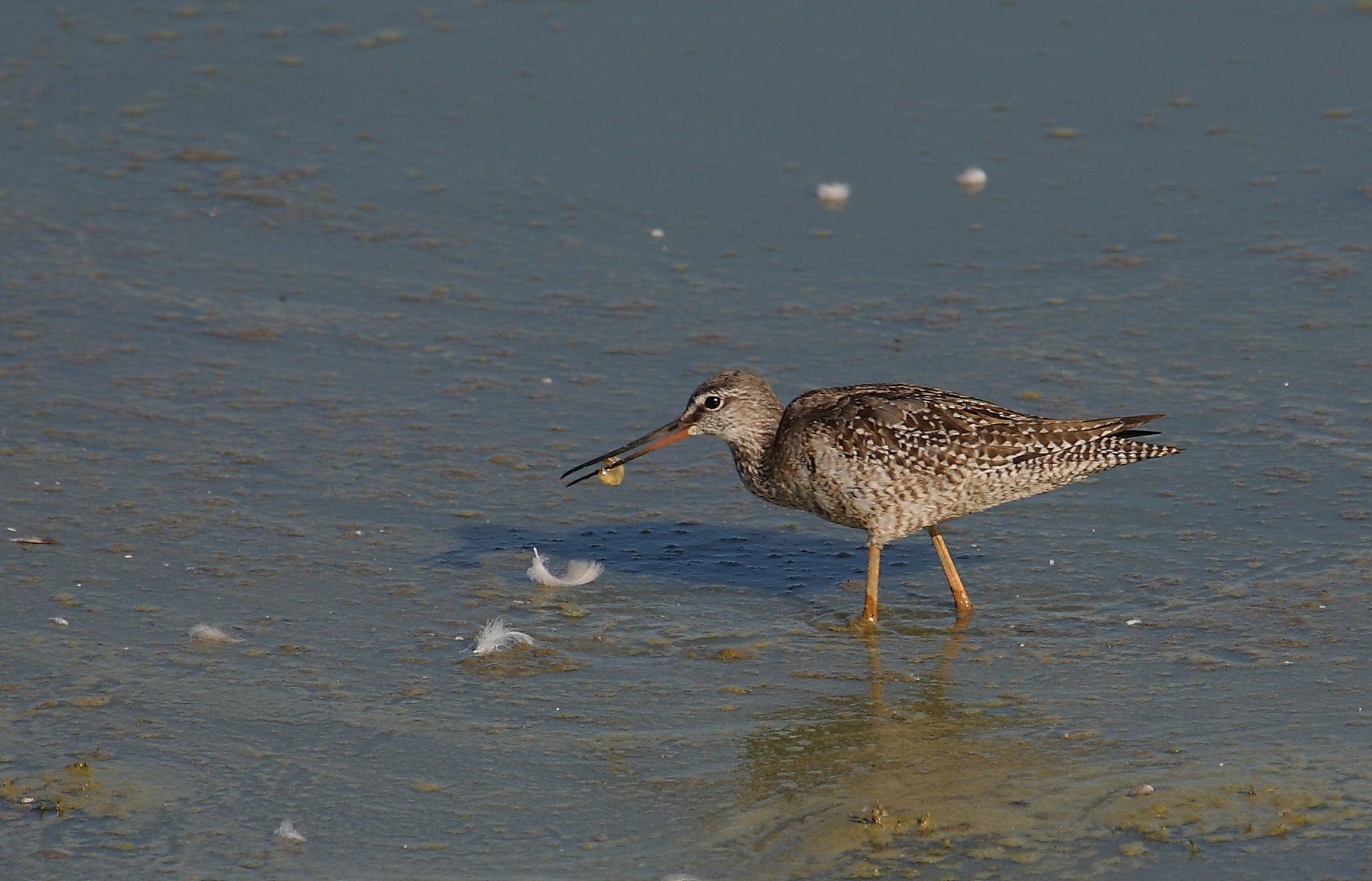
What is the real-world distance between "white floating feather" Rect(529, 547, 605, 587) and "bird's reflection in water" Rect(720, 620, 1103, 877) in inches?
54.1

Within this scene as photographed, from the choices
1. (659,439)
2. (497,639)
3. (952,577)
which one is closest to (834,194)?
(659,439)

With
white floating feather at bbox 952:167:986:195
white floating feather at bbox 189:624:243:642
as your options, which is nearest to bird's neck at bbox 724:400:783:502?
white floating feather at bbox 189:624:243:642

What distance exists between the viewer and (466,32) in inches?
503

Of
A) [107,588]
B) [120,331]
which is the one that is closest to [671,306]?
[120,331]

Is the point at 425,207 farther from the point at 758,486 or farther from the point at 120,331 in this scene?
the point at 758,486

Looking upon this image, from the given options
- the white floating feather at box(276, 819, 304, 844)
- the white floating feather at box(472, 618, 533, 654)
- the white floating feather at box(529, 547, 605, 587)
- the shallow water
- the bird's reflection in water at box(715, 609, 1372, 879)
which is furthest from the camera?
the white floating feather at box(529, 547, 605, 587)

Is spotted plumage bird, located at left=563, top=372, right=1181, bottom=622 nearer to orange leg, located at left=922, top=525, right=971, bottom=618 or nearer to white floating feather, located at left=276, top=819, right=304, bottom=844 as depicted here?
Answer: orange leg, located at left=922, top=525, right=971, bottom=618

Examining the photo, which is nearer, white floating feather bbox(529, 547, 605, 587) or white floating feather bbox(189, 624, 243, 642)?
white floating feather bbox(189, 624, 243, 642)

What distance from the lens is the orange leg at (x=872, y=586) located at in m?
6.94

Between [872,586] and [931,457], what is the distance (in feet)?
1.82

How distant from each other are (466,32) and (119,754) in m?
8.07

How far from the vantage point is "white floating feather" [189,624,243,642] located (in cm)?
656

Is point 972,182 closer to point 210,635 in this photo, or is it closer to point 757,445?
point 757,445

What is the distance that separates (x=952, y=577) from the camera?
23.1 ft
